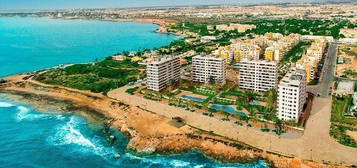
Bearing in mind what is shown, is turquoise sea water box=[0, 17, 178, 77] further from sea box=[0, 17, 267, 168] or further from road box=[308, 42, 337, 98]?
road box=[308, 42, 337, 98]

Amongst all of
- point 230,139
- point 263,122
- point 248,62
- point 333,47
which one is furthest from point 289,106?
point 333,47

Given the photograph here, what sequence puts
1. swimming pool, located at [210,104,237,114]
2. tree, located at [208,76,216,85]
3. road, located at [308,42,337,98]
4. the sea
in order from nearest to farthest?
the sea < swimming pool, located at [210,104,237,114] < road, located at [308,42,337,98] < tree, located at [208,76,216,85]

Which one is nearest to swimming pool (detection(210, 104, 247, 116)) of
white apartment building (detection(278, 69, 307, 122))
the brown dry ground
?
white apartment building (detection(278, 69, 307, 122))

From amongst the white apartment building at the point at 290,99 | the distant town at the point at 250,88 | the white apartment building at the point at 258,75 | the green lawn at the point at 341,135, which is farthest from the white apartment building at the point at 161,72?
the green lawn at the point at 341,135

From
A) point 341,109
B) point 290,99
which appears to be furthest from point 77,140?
point 341,109

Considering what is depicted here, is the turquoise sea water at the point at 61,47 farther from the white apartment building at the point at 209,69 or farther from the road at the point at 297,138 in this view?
the road at the point at 297,138

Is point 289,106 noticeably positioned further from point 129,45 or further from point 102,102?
point 129,45
